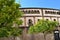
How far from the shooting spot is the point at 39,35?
15.3m

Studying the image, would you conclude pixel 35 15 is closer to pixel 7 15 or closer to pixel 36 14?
pixel 36 14

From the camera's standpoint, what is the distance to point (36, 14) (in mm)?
45688

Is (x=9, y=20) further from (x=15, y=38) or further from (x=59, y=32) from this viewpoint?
(x=59, y=32)

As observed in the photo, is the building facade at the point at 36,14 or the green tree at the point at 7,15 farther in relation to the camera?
the building facade at the point at 36,14

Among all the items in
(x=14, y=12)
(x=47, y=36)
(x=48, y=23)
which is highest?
(x=14, y=12)

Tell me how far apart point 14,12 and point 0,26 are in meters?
1.88

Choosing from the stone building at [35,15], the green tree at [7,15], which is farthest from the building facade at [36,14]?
the green tree at [7,15]

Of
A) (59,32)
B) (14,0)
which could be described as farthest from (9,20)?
(59,32)

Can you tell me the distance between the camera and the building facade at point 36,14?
44.9 metres

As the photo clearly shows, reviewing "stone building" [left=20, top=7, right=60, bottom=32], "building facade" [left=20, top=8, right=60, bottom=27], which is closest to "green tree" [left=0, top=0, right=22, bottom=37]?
"stone building" [left=20, top=7, right=60, bottom=32]

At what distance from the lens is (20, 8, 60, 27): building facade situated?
44906 millimetres

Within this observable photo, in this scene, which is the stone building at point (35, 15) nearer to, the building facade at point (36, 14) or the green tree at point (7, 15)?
the building facade at point (36, 14)

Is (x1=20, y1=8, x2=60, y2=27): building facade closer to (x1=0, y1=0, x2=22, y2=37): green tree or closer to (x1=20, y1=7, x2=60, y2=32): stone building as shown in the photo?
(x1=20, y1=7, x2=60, y2=32): stone building

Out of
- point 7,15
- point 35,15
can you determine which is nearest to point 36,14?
point 35,15
